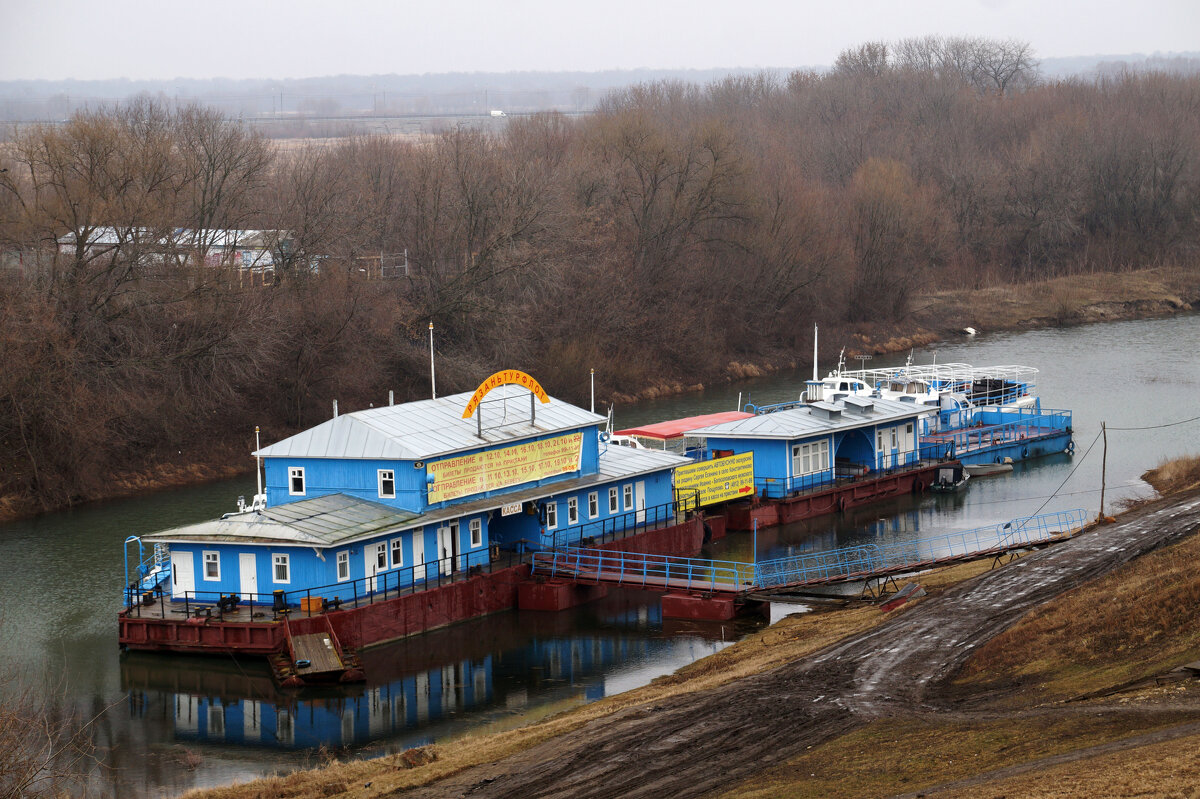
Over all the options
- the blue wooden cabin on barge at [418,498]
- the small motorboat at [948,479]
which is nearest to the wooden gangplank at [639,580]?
the blue wooden cabin on barge at [418,498]

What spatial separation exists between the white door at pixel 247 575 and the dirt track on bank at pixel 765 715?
13628 millimetres

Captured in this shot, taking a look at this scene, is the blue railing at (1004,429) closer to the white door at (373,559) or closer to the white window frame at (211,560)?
the white door at (373,559)

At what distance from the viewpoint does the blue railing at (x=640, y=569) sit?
147 ft

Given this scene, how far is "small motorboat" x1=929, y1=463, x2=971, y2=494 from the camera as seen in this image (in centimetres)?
6581

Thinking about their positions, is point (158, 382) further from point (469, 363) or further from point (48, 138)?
point (469, 363)

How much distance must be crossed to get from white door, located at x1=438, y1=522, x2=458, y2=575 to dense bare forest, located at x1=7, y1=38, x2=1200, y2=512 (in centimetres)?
2611

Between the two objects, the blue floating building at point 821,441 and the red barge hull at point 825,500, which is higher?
the blue floating building at point 821,441

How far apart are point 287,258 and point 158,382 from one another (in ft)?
41.1

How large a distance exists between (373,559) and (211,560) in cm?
451

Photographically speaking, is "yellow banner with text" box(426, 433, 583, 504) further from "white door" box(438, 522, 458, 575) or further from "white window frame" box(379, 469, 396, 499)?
"white window frame" box(379, 469, 396, 499)

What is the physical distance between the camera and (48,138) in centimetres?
6788

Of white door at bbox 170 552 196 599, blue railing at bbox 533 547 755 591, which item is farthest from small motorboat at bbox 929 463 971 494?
white door at bbox 170 552 196 599

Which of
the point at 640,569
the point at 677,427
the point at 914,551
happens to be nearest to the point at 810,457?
the point at 677,427

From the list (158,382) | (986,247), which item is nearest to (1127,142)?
(986,247)
